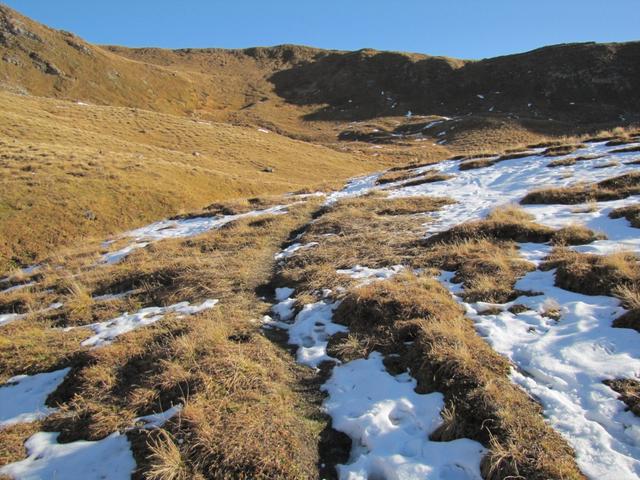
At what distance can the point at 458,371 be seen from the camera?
5297 millimetres

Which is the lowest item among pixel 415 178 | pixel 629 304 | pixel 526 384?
pixel 526 384

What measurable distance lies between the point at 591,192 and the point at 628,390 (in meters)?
10.5

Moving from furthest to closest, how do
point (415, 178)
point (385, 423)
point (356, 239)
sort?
1. point (415, 178)
2. point (356, 239)
3. point (385, 423)

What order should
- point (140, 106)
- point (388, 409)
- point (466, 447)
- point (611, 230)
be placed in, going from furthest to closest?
1. point (140, 106)
2. point (611, 230)
3. point (388, 409)
4. point (466, 447)

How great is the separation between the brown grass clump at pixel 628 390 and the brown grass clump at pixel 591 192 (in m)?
9.73

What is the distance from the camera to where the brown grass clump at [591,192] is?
12828 mm

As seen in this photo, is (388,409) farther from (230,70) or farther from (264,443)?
(230,70)

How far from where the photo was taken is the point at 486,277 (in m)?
8.03

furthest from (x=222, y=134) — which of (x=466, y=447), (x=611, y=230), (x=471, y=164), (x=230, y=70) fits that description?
(x=230, y=70)

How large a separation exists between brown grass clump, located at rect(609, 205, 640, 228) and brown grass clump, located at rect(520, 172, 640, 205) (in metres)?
1.82

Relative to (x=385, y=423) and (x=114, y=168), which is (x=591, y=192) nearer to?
(x=385, y=423)

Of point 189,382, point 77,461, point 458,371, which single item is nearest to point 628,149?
point 458,371

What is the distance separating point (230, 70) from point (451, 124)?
81.7 meters

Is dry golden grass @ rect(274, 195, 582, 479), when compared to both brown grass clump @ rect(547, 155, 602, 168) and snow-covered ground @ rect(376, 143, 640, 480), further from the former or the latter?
brown grass clump @ rect(547, 155, 602, 168)
